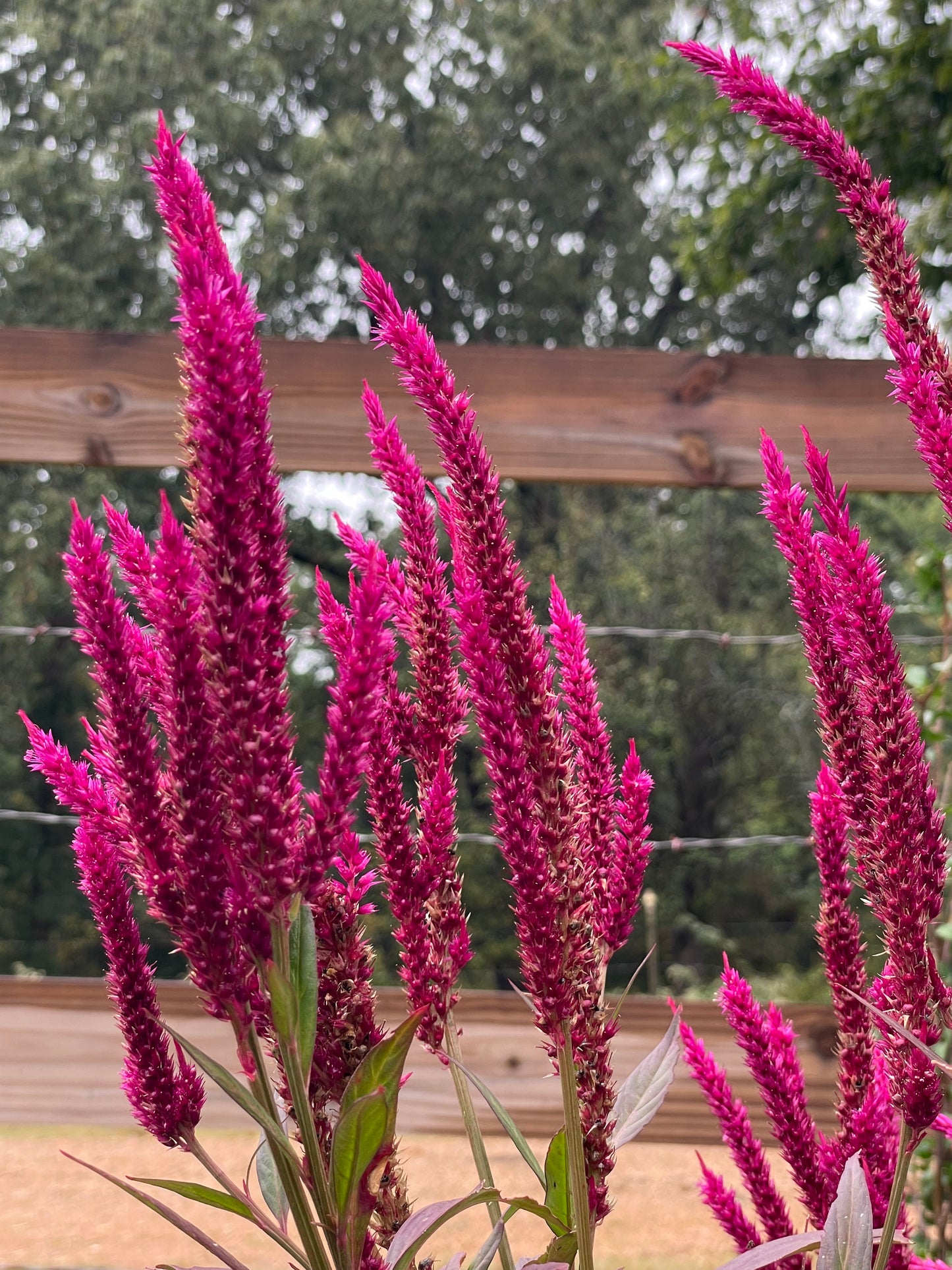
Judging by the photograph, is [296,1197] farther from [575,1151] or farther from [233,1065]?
[233,1065]

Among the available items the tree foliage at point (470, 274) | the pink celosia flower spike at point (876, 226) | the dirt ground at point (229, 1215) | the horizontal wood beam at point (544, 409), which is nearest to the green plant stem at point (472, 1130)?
the pink celosia flower spike at point (876, 226)

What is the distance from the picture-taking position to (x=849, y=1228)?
46 centimetres

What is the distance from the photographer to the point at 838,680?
0.49 meters

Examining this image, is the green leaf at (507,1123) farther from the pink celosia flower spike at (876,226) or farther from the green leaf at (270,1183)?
the pink celosia flower spike at (876,226)

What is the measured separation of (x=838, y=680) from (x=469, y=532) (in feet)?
0.55

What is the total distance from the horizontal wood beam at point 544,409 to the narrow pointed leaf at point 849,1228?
146 centimetres

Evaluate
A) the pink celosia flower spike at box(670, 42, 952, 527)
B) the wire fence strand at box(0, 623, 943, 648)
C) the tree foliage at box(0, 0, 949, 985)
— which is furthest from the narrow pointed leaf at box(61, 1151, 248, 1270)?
the tree foliage at box(0, 0, 949, 985)

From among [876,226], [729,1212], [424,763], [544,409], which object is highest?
[544,409]

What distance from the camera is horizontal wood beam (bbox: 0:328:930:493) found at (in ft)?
6.08

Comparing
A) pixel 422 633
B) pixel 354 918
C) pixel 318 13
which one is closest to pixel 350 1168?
pixel 354 918

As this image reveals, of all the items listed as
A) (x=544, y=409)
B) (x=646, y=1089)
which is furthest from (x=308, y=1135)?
(x=544, y=409)

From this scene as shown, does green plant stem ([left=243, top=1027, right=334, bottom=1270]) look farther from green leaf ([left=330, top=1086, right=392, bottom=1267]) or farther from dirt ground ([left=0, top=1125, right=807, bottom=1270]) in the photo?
dirt ground ([left=0, top=1125, right=807, bottom=1270])

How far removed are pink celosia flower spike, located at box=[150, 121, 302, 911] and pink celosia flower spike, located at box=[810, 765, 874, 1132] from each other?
0.88ft

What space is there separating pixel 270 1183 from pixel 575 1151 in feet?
0.55
